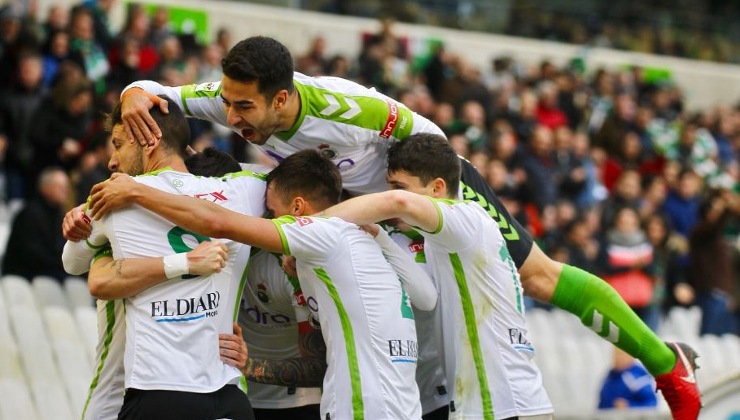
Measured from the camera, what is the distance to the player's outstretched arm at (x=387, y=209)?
17.2 feet

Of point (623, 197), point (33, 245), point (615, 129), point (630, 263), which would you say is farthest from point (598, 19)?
point (33, 245)

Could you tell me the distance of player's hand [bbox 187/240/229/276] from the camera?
5023 millimetres

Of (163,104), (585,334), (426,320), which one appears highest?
(163,104)

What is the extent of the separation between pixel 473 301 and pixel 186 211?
1.41 metres

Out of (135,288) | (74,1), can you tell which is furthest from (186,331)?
(74,1)

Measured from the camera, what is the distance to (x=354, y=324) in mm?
5227

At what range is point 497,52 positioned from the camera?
2086cm

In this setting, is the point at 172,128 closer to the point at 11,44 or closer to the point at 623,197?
the point at 11,44

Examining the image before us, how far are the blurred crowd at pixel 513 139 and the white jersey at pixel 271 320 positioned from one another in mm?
3769

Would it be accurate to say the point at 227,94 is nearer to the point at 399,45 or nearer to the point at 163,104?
the point at 163,104

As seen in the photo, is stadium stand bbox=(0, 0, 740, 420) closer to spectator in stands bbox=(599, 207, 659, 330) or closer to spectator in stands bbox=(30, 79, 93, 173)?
spectator in stands bbox=(30, 79, 93, 173)

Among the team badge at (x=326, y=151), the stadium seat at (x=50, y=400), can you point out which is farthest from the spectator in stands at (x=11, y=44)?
the team badge at (x=326, y=151)

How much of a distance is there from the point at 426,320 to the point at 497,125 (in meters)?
8.68

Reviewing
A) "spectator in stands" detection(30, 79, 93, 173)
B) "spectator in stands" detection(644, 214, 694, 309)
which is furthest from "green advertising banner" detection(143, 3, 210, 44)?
"spectator in stands" detection(644, 214, 694, 309)
